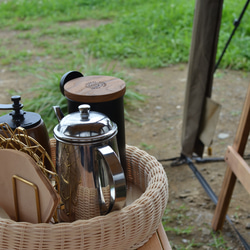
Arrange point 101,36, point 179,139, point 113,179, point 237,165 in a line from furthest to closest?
point 101,36 < point 179,139 < point 237,165 < point 113,179

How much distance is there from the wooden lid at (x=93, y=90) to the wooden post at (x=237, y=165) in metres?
0.70

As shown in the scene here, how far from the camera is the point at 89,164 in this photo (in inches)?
24.8

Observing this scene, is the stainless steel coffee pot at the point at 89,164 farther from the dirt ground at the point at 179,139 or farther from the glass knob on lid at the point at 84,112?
the dirt ground at the point at 179,139

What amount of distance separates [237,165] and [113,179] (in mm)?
915

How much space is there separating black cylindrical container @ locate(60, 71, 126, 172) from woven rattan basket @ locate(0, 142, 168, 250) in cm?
17

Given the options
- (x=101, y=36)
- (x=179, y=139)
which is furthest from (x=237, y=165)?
(x=101, y=36)

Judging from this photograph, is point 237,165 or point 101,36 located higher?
point 237,165

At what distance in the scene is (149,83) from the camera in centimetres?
332

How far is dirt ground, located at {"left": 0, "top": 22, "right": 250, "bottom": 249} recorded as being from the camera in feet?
5.44

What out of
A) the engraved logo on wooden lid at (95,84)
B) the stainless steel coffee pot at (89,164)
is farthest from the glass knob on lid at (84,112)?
the engraved logo on wooden lid at (95,84)

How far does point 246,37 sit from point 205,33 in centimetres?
271

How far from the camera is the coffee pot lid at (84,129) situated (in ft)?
2.01

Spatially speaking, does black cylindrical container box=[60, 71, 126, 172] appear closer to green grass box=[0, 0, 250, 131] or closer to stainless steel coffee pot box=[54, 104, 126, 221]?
stainless steel coffee pot box=[54, 104, 126, 221]

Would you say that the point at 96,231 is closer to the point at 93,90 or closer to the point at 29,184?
the point at 29,184
